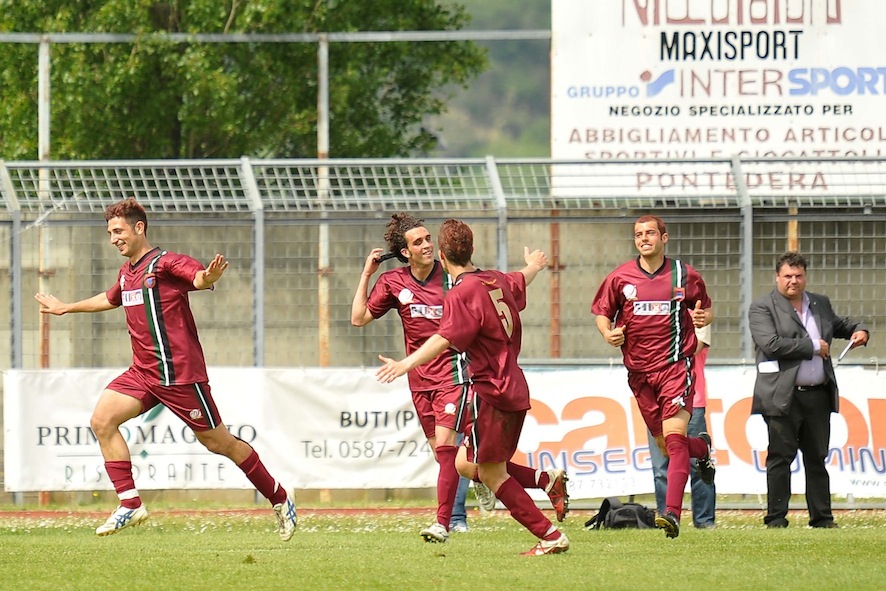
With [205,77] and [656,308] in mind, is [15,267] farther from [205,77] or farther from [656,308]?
[656,308]

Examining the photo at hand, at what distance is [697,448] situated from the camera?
31.5ft

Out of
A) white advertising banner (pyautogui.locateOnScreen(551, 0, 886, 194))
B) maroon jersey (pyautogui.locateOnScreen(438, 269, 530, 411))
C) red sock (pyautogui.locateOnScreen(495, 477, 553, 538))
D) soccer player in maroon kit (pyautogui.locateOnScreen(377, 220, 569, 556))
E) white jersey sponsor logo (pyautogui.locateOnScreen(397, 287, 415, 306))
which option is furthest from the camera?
white advertising banner (pyautogui.locateOnScreen(551, 0, 886, 194))

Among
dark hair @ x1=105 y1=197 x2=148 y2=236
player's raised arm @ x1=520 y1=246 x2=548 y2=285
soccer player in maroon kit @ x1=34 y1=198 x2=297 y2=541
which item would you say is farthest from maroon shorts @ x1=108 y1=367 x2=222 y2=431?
player's raised arm @ x1=520 y1=246 x2=548 y2=285

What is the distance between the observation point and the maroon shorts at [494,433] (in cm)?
813

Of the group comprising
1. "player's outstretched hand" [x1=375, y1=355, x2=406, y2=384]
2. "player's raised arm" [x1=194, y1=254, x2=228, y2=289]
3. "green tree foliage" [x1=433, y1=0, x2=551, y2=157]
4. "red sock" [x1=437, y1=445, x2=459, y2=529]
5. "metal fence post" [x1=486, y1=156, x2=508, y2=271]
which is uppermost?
"green tree foliage" [x1=433, y1=0, x2=551, y2=157]

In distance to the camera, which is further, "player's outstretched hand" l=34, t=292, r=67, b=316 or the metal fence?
the metal fence

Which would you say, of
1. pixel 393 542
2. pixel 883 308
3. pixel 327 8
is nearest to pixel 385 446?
pixel 393 542

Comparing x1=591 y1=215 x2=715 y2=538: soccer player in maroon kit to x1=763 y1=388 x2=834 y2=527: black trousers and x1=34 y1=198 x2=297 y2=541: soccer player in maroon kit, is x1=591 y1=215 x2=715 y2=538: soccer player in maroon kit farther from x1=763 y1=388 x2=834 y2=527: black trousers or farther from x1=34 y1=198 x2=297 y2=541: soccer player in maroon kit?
x1=34 y1=198 x2=297 y2=541: soccer player in maroon kit

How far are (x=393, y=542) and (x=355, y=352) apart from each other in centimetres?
552

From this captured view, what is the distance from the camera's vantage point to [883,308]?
14336mm

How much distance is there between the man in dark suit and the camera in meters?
10.8

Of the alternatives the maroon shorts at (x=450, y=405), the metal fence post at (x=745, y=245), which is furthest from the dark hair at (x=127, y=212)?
the metal fence post at (x=745, y=245)

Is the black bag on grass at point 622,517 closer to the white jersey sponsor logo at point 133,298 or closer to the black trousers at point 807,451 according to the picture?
the black trousers at point 807,451

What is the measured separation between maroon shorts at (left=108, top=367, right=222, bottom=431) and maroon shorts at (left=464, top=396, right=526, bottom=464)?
6.04 feet
